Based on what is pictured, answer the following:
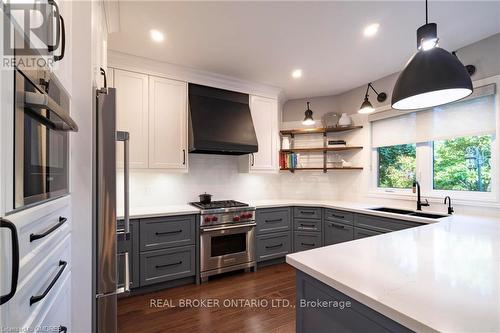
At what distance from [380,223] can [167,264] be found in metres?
2.42

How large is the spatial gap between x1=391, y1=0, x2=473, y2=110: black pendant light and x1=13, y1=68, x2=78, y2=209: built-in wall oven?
1593 mm

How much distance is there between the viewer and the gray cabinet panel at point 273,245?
125 inches

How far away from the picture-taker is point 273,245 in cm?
327

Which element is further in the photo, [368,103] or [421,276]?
[368,103]

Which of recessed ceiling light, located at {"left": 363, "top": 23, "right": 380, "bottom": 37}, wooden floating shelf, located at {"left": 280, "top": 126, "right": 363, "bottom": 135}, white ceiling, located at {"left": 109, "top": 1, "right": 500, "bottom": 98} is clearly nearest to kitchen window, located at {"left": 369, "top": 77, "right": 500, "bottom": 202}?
wooden floating shelf, located at {"left": 280, "top": 126, "right": 363, "bottom": 135}

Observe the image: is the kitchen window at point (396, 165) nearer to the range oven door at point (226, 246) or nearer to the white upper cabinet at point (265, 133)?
the white upper cabinet at point (265, 133)

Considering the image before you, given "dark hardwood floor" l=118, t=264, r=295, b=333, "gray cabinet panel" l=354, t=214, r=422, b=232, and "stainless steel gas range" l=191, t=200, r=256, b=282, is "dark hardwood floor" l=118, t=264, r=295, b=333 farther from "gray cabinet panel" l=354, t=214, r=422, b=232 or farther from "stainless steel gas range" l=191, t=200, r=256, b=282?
"gray cabinet panel" l=354, t=214, r=422, b=232

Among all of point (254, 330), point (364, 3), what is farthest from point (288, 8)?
point (254, 330)

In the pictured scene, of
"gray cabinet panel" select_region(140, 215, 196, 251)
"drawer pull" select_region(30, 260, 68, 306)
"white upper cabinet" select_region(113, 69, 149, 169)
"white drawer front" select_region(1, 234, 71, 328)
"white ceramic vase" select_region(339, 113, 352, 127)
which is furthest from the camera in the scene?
"white ceramic vase" select_region(339, 113, 352, 127)

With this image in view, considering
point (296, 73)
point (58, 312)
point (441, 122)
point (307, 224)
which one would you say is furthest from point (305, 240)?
point (58, 312)

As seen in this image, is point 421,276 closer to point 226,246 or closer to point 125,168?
point 125,168

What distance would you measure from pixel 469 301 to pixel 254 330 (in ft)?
5.47

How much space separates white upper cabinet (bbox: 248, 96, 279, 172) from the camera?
351 cm

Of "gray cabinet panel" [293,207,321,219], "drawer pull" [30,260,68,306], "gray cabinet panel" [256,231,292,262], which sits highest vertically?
"drawer pull" [30,260,68,306]
